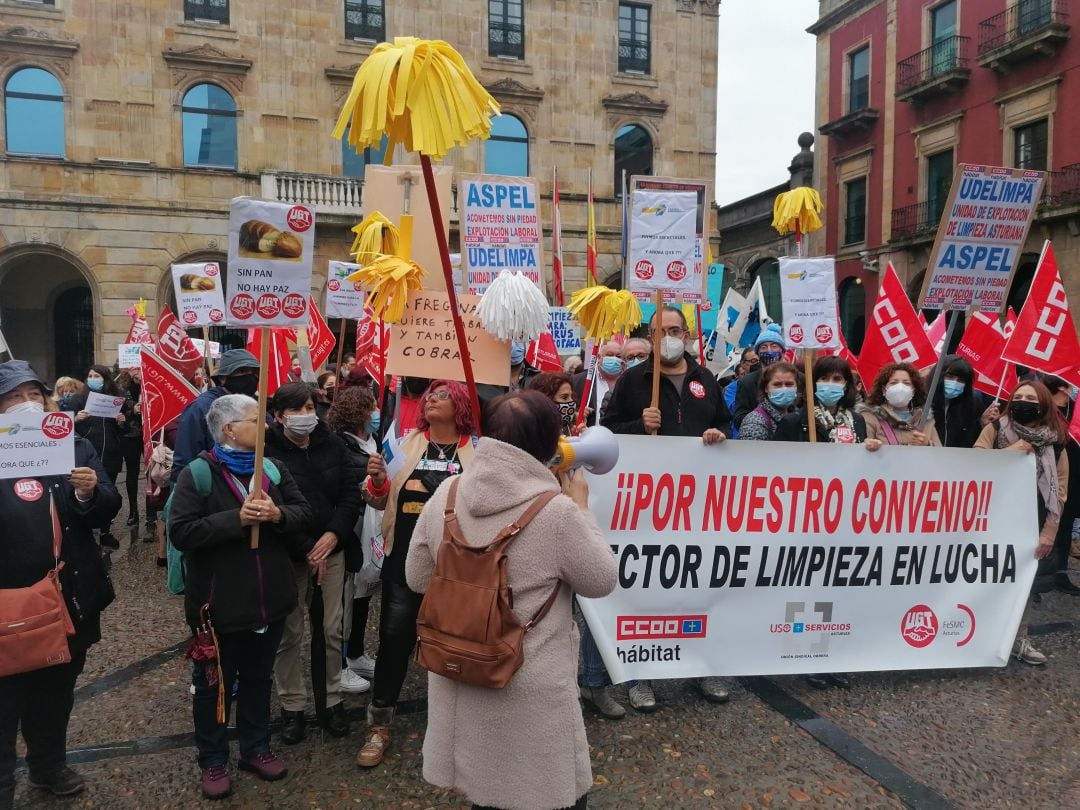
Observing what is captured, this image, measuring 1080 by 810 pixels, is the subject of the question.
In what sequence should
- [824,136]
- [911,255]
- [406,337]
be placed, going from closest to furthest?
1. [406,337]
2. [911,255]
3. [824,136]

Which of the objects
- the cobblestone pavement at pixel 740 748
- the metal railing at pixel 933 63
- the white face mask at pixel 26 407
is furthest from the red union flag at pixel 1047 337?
the metal railing at pixel 933 63

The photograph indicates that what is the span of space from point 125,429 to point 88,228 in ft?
43.0

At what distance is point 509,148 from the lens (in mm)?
21578

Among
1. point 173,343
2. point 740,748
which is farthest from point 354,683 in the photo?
point 173,343

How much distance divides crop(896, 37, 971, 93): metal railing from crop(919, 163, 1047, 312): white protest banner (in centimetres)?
2041

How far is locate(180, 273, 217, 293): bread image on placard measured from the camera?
8484mm

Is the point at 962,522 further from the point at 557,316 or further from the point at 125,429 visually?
the point at 125,429

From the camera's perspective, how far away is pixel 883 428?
4.78m

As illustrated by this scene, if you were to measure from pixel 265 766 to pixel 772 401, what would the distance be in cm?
347

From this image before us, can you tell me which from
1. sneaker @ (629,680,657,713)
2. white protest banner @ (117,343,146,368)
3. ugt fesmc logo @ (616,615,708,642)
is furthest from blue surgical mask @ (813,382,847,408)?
white protest banner @ (117,343,146,368)

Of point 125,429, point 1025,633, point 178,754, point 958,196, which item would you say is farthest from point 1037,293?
point 125,429

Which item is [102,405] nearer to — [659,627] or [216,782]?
[216,782]

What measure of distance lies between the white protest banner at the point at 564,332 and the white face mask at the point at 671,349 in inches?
182

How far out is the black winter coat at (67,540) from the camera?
3.01m
